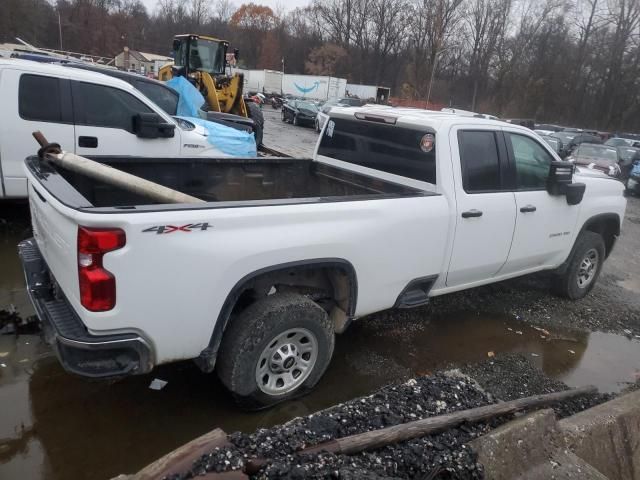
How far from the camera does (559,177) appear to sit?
4.72 metres

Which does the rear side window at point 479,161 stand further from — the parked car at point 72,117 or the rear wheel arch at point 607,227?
the parked car at point 72,117

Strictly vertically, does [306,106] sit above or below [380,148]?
below

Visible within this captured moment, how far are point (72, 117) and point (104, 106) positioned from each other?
Answer: 1.35 feet

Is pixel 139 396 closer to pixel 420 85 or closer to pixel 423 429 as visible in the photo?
pixel 423 429

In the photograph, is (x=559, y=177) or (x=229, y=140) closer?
(x=559, y=177)

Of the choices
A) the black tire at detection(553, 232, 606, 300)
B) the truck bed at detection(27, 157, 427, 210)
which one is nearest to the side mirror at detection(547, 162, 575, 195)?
the black tire at detection(553, 232, 606, 300)

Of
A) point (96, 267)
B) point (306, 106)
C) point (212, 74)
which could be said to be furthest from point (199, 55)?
point (306, 106)

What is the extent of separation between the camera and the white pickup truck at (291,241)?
101 inches

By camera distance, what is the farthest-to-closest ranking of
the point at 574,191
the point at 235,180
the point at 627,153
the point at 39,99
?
1. the point at 627,153
2. the point at 39,99
3. the point at 574,191
4. the point at 235,180

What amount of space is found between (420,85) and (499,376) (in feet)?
203

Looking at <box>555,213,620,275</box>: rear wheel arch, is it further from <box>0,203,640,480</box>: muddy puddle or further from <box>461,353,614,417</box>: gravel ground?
<box>461,353,614,417</box>: gravel ground

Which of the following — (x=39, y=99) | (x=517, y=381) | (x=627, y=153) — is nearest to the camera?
(x=517, y=381)

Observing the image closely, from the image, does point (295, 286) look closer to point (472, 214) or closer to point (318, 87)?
point (472, 214)

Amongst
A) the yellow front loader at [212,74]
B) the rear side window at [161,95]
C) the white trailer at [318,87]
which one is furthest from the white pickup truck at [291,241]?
the white trailer at [318,87]
